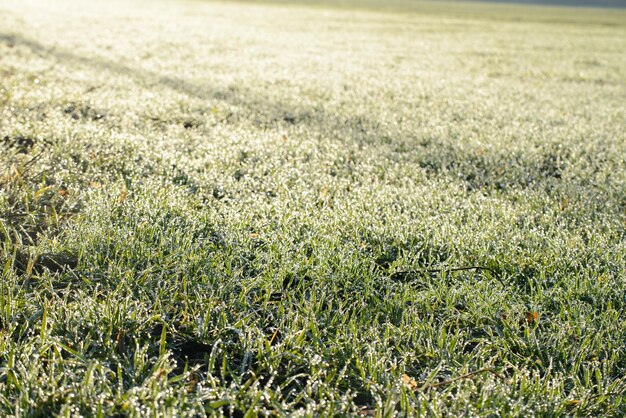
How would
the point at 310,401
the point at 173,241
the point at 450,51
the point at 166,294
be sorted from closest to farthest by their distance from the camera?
1. the point at 310,401
2. the point at 166,294
3. the point at 173,241
4. the point at 450,51

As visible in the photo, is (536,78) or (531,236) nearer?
(531,236)

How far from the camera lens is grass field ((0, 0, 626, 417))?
1.78m

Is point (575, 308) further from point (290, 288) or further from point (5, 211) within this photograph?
point (5, 211)

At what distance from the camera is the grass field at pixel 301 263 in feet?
5.85

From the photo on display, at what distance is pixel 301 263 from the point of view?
2.46 metres

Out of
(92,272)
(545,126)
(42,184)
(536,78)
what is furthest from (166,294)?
(536,78)

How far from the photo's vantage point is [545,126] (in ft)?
18.3

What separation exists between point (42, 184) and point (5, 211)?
33cm

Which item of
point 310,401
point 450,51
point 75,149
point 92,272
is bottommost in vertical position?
point 310,401

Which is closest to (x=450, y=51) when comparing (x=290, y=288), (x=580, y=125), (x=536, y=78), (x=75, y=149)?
(x=536, y=78)

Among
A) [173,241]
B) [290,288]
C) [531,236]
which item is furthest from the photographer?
[531,236]

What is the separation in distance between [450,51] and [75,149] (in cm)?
1185

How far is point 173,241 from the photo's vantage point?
8.39ft

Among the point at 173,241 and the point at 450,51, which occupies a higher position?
the point at 450,51
